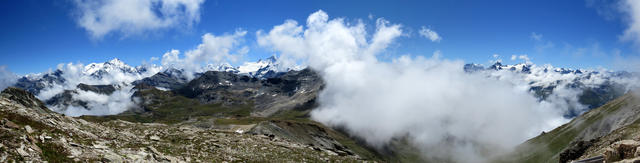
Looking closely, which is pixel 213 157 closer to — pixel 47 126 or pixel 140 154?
pixel 140 154

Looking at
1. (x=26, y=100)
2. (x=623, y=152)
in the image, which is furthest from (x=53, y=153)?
(x=26, y=100)

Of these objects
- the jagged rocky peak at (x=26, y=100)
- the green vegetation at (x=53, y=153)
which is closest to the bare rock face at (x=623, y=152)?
the green vegetation at (x=53, y=153)

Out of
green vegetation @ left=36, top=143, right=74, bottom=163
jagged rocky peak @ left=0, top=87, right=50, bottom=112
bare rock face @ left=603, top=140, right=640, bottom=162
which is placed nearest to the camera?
bare rock face @ left=603, top=140, right=640, bottom=162

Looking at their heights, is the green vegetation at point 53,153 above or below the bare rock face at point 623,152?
below

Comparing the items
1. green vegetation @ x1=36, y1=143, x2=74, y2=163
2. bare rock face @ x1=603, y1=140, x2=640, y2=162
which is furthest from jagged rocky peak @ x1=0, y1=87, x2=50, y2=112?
bare rock face @ x1=603, y1=140, x2=640, y2=162

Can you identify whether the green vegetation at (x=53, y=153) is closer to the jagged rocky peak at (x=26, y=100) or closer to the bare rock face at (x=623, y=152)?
the bare rock face at (x=623, y=152)

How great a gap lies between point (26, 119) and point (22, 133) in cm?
642

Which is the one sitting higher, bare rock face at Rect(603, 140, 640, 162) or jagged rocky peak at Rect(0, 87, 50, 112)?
jagged rocky peak at Rect(0, 87, 50, 112)

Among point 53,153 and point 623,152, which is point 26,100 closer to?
point 53,153

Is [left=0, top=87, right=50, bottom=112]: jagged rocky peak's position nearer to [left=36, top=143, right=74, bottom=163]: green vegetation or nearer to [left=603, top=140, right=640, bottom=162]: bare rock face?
[left=36, top=143, right=74, bottom=163]: green vegetation

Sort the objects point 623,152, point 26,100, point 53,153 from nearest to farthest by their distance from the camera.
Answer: point 623,152 → point 53,153 → point 26,100

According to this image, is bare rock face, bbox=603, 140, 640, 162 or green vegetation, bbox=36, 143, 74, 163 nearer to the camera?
bare rock face, bbox=603, 140, 640, 162

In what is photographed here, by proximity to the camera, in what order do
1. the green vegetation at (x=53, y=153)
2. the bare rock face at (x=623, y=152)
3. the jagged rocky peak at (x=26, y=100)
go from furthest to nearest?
the jagged rocky peak at (x=26, y=100) < the green vegetation at (x=53, y=153) < the bare rock face at (x=623, y=152)

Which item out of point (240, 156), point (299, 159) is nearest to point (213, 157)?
point (240, 156)
